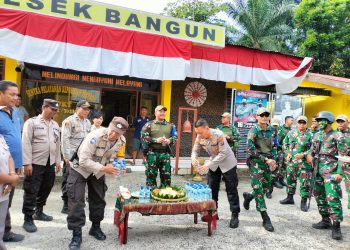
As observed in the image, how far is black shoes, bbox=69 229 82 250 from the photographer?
392cm

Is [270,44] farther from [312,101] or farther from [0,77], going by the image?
[0,77]

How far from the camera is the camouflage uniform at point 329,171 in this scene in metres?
4.82

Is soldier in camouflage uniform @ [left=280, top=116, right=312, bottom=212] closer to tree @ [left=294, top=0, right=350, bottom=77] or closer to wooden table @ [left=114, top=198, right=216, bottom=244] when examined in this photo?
wooden table @ [left=114, top=198, right=216, bottom=244]

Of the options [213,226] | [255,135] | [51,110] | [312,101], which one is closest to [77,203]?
[51,110]

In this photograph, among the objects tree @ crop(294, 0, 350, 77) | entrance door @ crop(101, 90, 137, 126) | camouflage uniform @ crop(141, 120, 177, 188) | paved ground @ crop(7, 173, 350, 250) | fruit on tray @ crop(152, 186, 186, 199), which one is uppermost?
tree @ crop(294, 0, 350, 77)

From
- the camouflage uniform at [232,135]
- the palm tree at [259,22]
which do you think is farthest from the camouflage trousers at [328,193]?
the palm tree at [259,22]

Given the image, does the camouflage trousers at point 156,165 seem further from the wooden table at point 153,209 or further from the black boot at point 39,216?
the black boot at point 39,216

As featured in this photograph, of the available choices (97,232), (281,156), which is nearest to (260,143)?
(97,232)

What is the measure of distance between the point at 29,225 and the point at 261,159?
3.47 metres

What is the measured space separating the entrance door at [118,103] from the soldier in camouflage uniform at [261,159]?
5.55 meters

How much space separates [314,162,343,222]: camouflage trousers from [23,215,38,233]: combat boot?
4.18 meters

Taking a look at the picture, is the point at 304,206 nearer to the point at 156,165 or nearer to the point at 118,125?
the point at 156,165

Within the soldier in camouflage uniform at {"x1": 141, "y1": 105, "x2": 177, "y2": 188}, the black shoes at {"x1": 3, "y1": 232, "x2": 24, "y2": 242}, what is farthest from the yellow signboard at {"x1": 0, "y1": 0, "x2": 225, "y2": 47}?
the black shoes at {"x1": 3, "y1": 232, "x2": 24, "y2": 242}

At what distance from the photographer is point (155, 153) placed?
591cm
